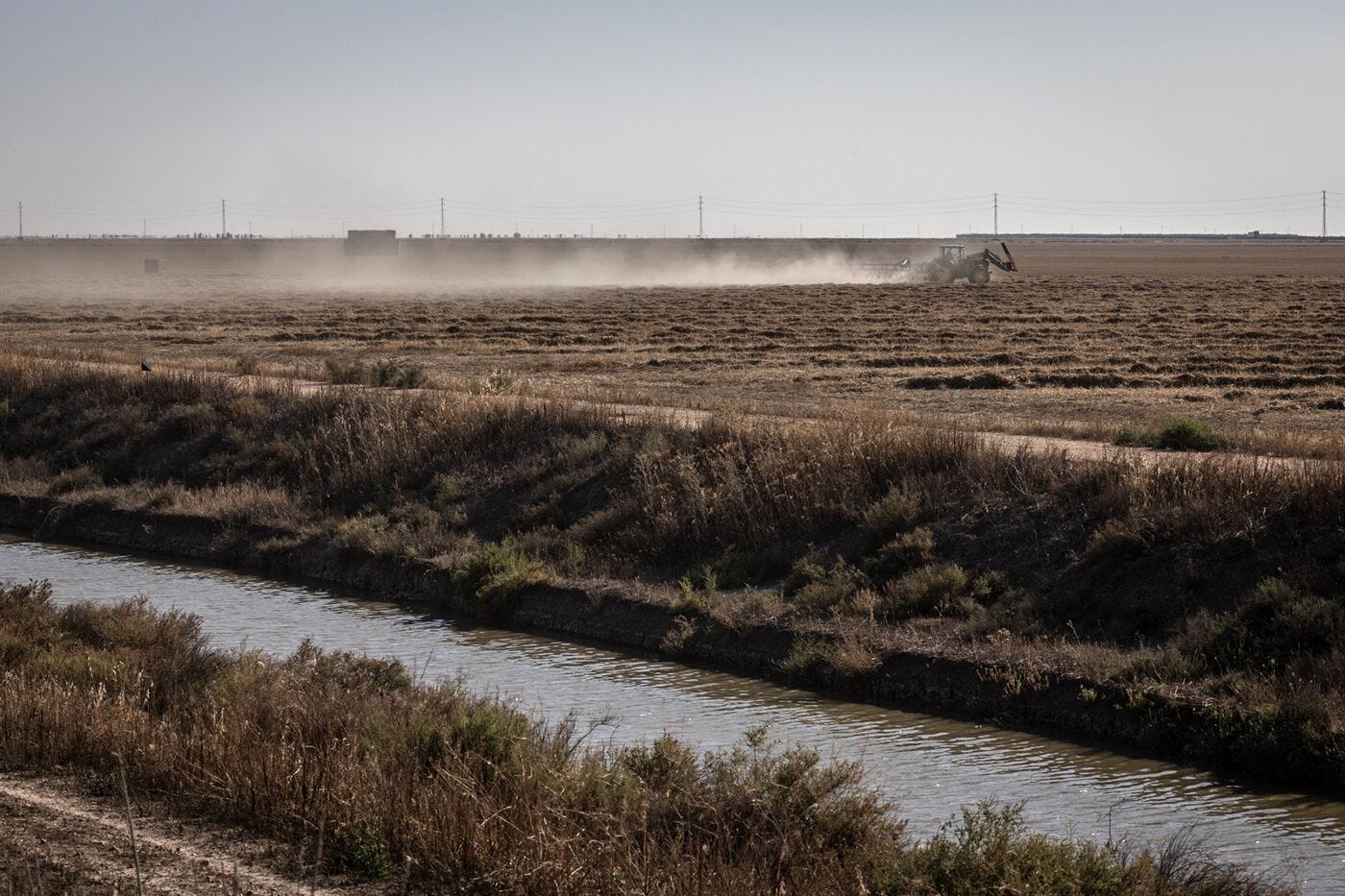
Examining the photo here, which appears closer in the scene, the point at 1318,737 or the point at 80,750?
the point at 80,750

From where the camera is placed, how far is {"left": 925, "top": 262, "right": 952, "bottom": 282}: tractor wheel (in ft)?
291

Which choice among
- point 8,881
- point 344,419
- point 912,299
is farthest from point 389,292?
point 8,881

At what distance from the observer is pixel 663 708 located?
48.7 feet

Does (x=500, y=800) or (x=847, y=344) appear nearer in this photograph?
(x=500, y=800)

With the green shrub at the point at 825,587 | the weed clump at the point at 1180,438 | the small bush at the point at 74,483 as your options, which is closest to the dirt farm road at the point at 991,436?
the weed clump at the point at 1180,438

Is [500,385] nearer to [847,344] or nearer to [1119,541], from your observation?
[1119,541]

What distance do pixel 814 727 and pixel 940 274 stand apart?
7744cm

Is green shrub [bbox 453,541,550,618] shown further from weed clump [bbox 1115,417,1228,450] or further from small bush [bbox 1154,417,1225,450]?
small bush [bbox 1154,417,1225,450]

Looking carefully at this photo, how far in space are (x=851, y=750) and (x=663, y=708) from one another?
2.19m

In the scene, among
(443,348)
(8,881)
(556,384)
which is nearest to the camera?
(8,881)

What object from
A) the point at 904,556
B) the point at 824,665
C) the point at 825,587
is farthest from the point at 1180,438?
the point at 824,665

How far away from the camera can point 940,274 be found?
3514 inches

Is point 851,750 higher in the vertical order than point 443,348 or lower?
lower

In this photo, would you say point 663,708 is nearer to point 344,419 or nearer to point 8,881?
point 8,881
